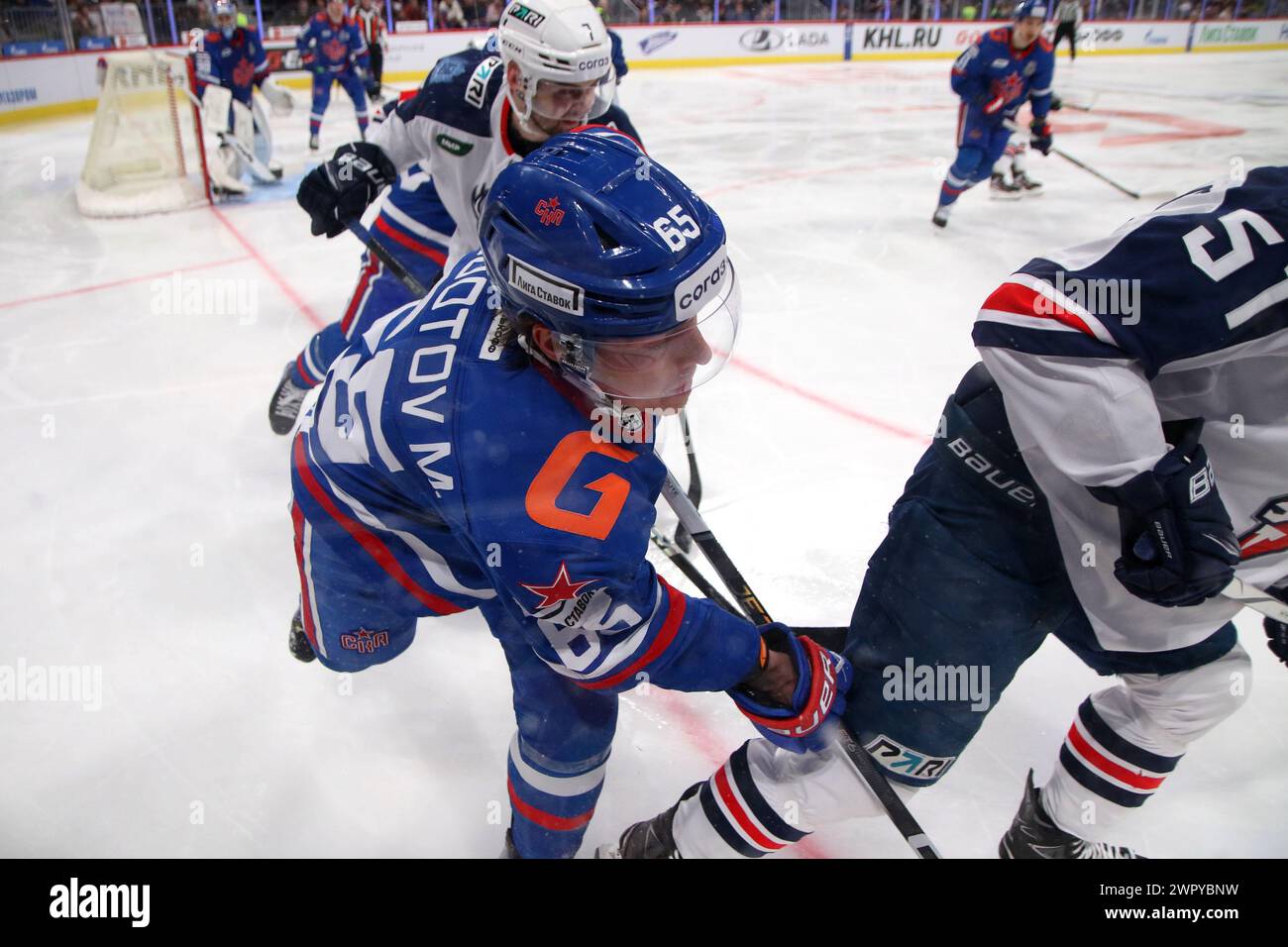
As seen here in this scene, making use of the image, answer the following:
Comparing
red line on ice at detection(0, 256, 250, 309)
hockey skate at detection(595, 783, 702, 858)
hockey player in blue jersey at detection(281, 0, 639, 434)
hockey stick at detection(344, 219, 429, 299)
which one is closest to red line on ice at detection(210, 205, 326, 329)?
red line on ice at detection(0, 256, 250, 309)

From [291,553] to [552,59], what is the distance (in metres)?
1.48

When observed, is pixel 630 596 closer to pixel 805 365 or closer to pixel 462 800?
pixel 462 800

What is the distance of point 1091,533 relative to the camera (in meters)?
1.28

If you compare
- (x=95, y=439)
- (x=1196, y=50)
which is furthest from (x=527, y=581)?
(x=1196, y=50)

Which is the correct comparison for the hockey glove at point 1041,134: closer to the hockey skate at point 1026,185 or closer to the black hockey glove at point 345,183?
the hockey skate at point 1026,185

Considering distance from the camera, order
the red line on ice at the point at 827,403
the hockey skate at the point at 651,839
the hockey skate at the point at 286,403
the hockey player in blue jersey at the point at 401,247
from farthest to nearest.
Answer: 1. the red line on ice at the point at 827,403
2. the hockey skate at the point at 286,403
3. the hockey player in blue jersey at the point at 401,247
4. the hockey skate at the point at 651,839

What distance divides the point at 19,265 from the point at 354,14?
5.63 m

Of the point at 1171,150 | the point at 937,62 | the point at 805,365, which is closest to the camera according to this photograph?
the point at 805,365

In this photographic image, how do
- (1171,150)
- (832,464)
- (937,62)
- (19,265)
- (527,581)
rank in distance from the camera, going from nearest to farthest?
(527,581)
(832,464)
(19,265)
(1171,150)
(937,62)

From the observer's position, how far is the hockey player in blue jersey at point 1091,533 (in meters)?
1.12

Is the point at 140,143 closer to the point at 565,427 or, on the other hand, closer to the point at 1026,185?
the point at 1026,185

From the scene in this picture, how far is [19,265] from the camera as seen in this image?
5.09m

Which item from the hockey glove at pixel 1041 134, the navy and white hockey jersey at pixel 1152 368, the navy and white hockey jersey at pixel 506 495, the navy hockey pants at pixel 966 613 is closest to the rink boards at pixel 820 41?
the hockey glove at pixel 1041 134

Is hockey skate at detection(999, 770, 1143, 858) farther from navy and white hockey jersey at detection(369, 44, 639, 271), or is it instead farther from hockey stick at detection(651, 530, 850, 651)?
navy and white hockey jersey at detection(369, 44, 639, 271)
